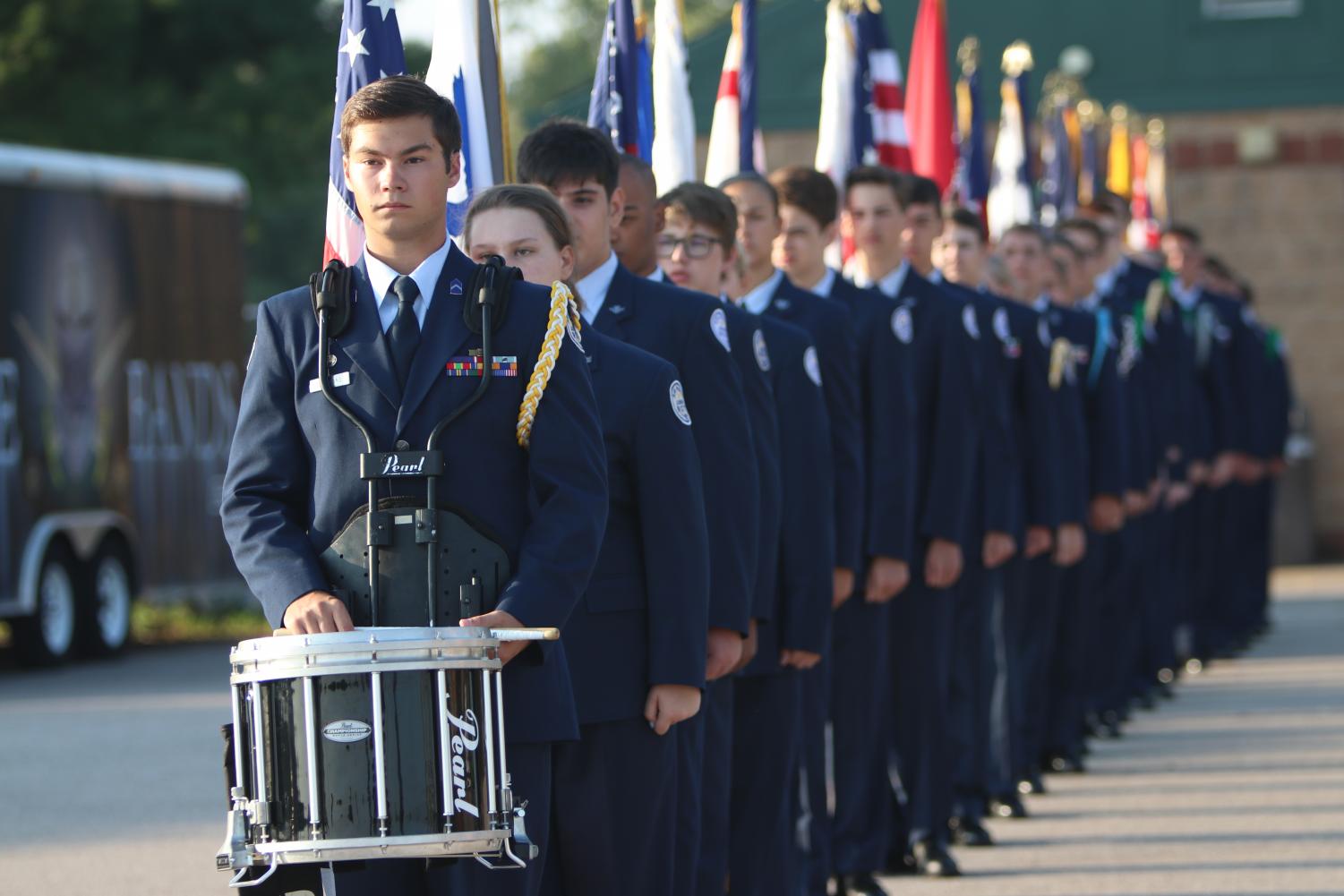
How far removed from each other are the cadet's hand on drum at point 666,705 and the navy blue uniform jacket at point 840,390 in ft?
7.80

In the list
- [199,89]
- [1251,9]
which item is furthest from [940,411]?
[199,89]

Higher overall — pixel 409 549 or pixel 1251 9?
pixel 1251 9

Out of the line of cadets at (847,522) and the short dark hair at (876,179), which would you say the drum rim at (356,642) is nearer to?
the line of cadets at (847,522)

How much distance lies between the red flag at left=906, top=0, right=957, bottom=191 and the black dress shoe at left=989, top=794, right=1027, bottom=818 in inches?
194

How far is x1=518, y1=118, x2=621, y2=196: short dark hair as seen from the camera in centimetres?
617

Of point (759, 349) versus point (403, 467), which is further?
point (759, 349)

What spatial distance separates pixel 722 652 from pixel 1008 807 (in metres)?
4.51

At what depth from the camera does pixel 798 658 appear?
716cm

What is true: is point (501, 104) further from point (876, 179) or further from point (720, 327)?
point (720, 327)

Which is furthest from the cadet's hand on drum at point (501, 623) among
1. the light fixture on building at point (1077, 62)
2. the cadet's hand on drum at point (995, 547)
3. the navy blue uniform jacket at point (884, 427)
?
the light fixture on building at point (1077, 62)

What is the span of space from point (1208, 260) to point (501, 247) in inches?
559

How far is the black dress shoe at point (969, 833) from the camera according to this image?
31.1ft

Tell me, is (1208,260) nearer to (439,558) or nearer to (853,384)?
(853,384)

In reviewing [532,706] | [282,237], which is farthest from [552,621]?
[282,237]
